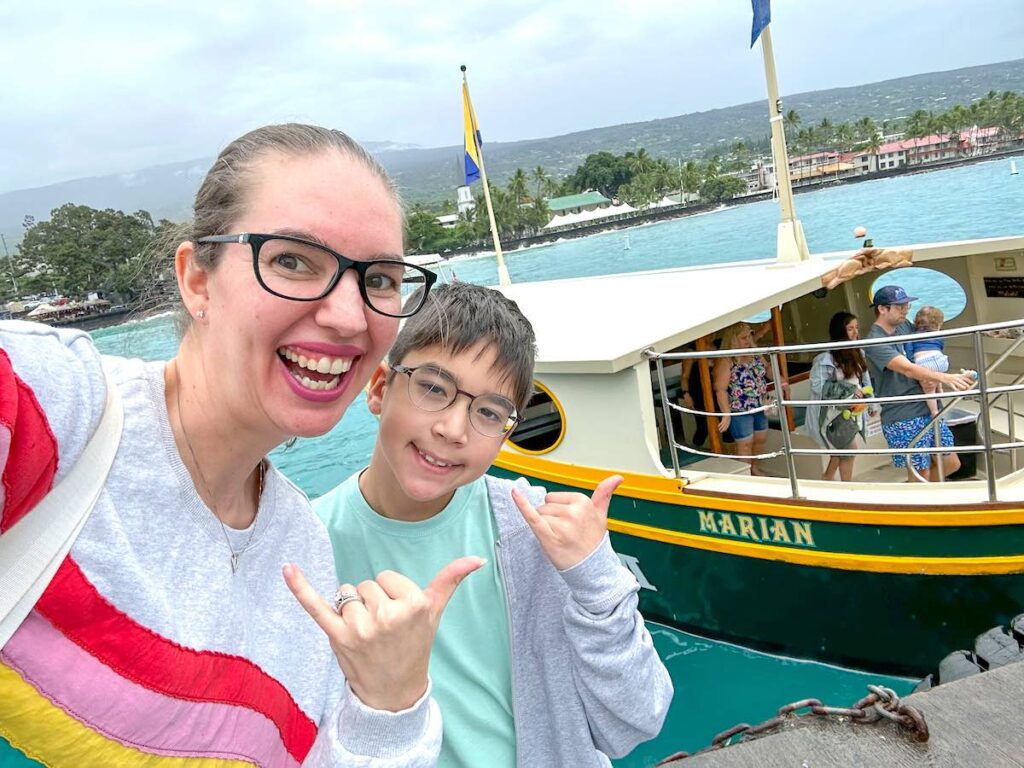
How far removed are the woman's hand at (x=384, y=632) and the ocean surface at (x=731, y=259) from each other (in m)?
0.64

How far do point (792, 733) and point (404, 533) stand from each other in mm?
984

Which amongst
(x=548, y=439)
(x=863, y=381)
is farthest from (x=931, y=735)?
(x=548, y=439)

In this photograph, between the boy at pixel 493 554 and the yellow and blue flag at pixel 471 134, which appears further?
the yellow and blue flag at pixel 471 134

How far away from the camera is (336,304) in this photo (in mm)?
948

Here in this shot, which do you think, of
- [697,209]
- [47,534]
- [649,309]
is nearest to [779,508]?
[649,309]

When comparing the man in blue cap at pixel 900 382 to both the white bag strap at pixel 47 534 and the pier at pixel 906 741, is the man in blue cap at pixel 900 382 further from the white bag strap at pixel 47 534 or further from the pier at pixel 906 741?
the white bag strap at pixel 47 534

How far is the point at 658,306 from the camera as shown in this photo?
18.5 feet

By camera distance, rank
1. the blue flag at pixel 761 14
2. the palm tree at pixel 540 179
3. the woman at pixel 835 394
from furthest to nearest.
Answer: the palm tree at pixel 540 179 < the blue flag at pixel 761 14 < the woman at pixel 835 394

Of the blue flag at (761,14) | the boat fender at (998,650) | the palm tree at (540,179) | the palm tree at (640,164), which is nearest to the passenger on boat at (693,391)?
the boat fender at (998,650)

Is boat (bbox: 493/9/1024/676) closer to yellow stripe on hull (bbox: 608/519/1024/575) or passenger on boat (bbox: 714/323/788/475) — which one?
yellow stripe on hull (bbox: 608/519/1024/575)

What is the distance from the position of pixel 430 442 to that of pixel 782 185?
20.4ft

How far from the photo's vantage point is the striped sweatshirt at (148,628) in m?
0.73

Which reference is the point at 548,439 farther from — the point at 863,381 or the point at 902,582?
the point at 902,582

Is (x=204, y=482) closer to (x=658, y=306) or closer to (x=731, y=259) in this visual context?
(x=658, y=306)
